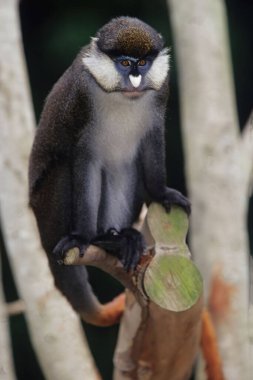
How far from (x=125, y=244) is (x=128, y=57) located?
564mm

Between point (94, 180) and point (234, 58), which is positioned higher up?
point (94, 180)

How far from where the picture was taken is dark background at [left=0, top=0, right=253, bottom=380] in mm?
6500

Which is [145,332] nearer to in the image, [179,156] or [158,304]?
[158,304]

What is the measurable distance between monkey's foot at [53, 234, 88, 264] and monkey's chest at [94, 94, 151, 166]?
0.96 feet

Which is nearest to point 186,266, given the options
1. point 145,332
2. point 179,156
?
point 145,332

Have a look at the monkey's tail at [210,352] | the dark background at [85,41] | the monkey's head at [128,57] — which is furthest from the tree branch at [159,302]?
the dark background at [85,41]

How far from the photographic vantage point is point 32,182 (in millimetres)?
3279

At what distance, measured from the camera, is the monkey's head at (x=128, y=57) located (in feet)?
9.08

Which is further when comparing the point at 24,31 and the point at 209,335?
the point at 24,31

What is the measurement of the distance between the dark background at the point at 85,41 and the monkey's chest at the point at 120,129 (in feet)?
10.6

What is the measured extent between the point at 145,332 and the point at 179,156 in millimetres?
3814

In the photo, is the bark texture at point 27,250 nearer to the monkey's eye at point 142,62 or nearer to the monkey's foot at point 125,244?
the monkey's foot at point 125,244

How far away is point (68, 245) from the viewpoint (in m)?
2.98

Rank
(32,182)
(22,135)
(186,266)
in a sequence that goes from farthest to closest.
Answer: (22,135) < (32,182) < (186,266)
